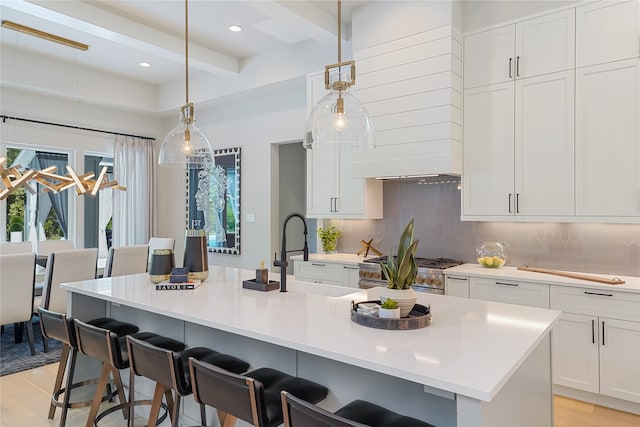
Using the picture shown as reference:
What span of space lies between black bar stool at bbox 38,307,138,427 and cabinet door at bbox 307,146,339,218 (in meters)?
2.30

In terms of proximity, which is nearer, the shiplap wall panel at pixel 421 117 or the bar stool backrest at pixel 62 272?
the shiplap wall panel at pixel 421 117

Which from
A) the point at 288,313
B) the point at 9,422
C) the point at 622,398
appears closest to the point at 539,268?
the point at 622,398

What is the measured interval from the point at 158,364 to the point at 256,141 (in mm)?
4106

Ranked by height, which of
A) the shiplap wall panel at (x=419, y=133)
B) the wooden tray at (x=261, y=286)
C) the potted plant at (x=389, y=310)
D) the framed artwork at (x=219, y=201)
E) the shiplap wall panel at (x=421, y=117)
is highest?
the shiplap wall panel at (x=421, y=117)

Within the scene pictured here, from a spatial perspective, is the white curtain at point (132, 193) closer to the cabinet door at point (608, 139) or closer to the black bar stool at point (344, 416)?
the black bar stool at point (344, 416)

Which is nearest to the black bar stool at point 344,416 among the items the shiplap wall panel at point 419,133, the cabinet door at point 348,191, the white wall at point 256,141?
the shiplap wall panel at point 419,133

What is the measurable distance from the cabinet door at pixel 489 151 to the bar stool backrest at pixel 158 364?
2.70m

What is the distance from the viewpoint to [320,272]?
167 inches

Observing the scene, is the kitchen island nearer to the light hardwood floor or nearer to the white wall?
the light hardwood floor

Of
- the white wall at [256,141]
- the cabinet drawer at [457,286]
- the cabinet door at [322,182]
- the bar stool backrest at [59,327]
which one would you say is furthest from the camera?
the white wall at [256,141]

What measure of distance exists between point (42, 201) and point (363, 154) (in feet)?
15.0

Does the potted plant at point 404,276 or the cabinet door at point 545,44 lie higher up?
the cabinet door at point 545,44

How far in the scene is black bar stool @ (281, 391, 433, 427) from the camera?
1.26m

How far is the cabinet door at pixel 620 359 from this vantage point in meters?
2.74
